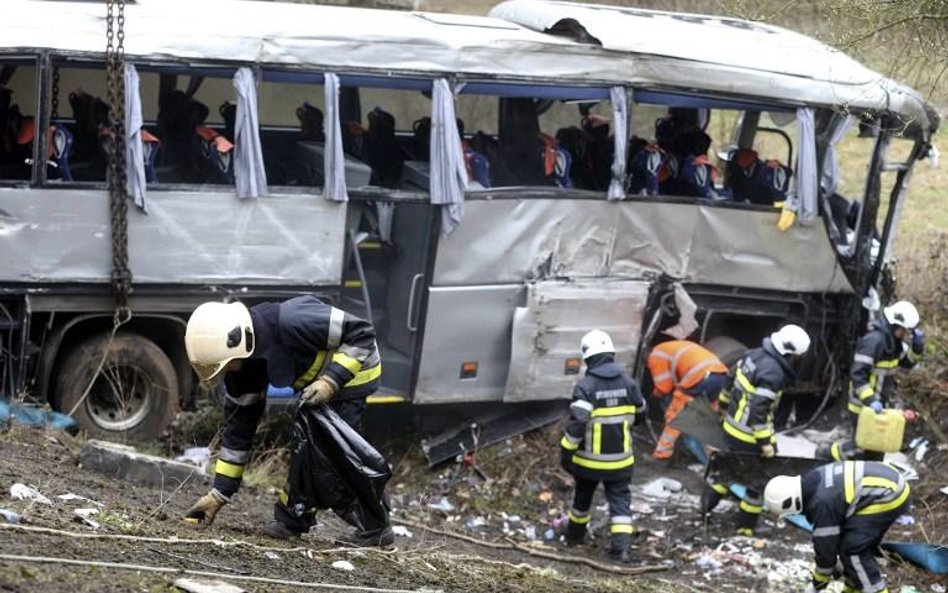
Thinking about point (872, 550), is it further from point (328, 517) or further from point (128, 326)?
point (128, 326)

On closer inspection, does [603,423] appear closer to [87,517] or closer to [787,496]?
[787,496]

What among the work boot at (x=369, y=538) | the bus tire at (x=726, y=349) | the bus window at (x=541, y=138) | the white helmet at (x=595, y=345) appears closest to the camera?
the work boot at (x=369, y=538)

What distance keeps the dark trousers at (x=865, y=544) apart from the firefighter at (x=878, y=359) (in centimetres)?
283

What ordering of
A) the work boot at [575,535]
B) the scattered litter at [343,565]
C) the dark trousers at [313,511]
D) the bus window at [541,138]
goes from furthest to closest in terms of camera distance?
1. the bus window at [541,138]
2. the work boot at [575,535]
3. the dark trousers at [313,511]
4. the scattered litter at [343,565]

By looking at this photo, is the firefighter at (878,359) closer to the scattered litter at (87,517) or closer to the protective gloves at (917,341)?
the protective gloves at (917,341)

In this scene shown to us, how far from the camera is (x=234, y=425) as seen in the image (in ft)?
22.6

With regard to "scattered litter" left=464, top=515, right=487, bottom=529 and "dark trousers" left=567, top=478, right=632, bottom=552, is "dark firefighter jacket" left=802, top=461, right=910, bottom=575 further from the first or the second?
"scattered litter" left=464, top=515, right=487, bottom=529

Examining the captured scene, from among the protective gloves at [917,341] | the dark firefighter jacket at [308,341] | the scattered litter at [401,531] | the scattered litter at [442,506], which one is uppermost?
the dark firefighter jacket at [308,341]

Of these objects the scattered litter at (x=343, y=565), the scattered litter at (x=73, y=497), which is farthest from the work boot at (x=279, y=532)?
the scattered litter at (x=73, y=497)

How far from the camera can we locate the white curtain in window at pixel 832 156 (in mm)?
11742

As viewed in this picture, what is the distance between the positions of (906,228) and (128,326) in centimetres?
961

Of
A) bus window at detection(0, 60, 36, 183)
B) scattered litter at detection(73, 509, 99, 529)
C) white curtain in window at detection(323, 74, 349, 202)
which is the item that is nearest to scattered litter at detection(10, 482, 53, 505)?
scattered litter at detection(73, 509, 99, 529)

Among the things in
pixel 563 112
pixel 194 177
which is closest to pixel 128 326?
pixel 194 177

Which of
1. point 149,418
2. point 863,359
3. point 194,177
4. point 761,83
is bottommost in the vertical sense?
point 149,418
